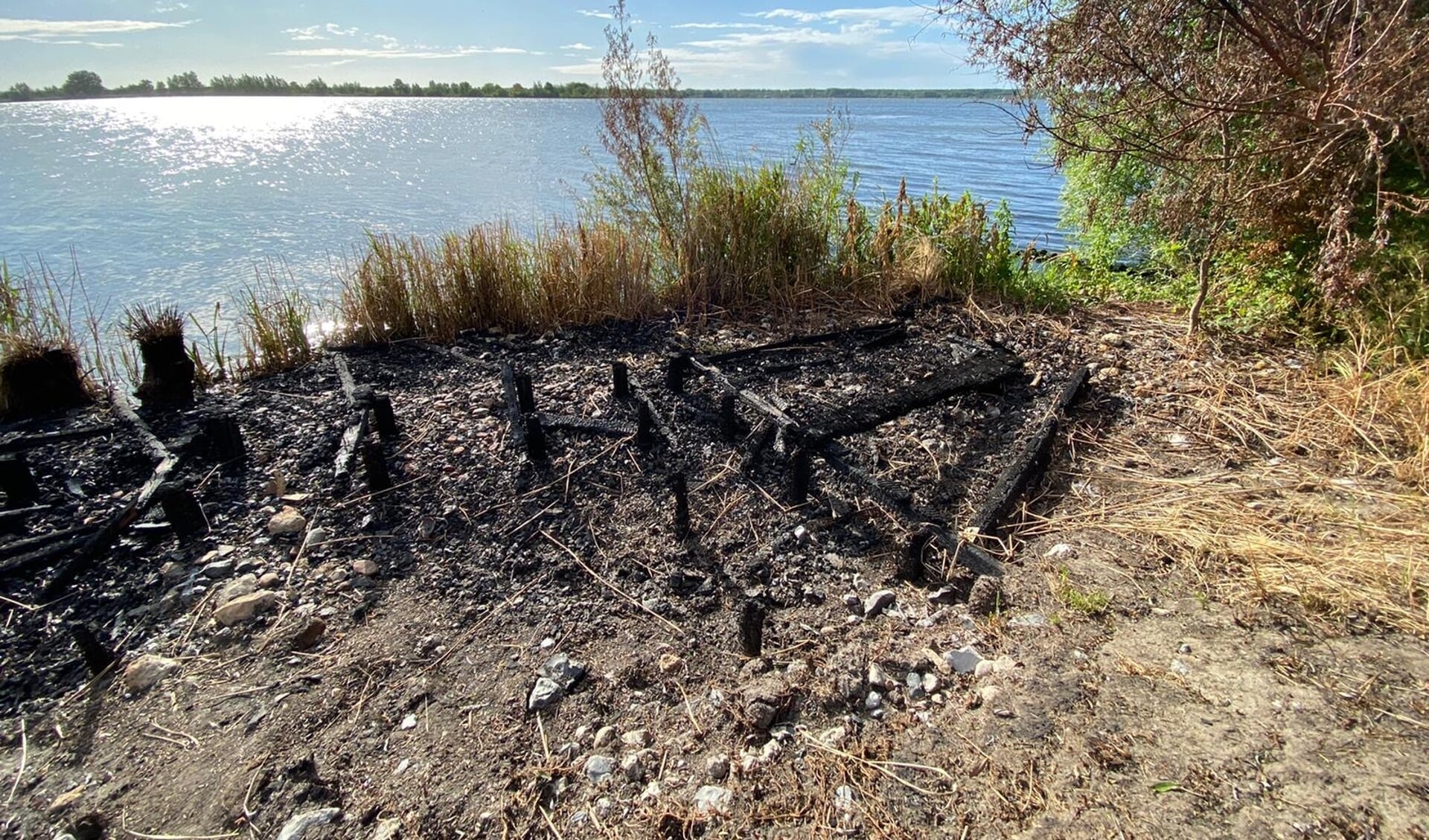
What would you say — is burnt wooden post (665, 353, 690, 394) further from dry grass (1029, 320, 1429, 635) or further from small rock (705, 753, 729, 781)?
small rock (705, 753, 729, 781)

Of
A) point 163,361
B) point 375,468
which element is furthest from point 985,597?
point 163,361

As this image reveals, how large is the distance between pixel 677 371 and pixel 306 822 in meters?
2.81

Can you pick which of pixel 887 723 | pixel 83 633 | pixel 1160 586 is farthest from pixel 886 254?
pixel 83 633

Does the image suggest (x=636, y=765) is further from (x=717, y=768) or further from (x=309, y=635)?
(x=309, y=635)

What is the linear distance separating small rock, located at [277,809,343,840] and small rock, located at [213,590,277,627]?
1056mm

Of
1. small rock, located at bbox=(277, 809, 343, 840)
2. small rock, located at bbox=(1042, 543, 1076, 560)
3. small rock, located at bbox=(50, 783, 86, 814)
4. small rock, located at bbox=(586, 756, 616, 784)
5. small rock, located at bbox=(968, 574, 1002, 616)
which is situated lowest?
small rock, located at bbox=(50, 783, 86, 814)

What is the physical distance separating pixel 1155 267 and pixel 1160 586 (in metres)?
4.53

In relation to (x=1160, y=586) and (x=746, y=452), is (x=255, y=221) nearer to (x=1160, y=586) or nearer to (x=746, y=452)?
(x=746, y=452)

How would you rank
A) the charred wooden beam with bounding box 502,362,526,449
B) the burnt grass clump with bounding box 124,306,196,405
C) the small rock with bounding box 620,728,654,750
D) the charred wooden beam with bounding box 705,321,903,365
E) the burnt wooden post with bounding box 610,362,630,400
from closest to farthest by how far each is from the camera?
the small rock with bounding box 620,728,654,750 → the charred wooden beam with bounding box 502,362,526,449 → the burnt wooden post with bounding box 610,362,630,400 → the burnt grass clump with bounding box 124,306,196,405 → the charred wooden beam with bounding box 705,321,903,365

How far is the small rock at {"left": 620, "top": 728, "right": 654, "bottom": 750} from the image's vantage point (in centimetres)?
204

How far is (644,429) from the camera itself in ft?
12.0

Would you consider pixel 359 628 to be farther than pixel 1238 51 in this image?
No

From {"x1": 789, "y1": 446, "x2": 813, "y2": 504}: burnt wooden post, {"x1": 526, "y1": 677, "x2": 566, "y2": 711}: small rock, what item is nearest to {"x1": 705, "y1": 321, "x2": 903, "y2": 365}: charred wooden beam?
{"x1": 789, "y1": 446, "x2": 813, "y2": 504}: burnt wooden post

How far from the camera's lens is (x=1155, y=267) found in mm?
5926
